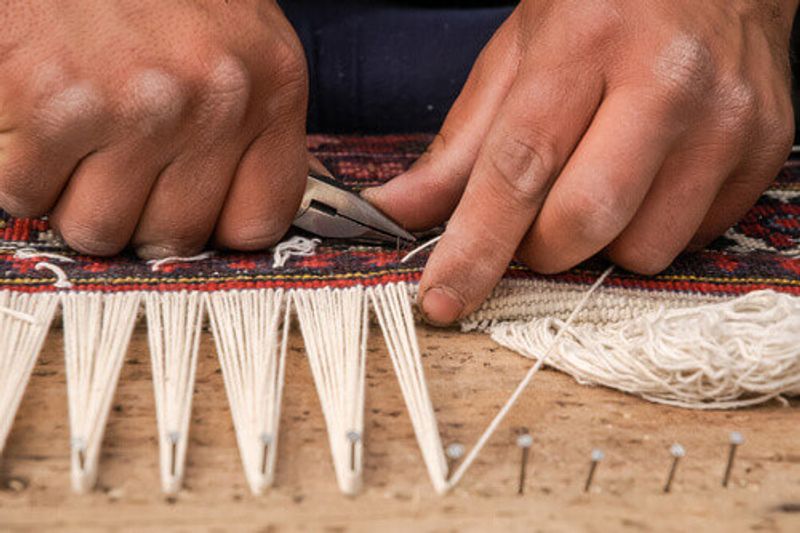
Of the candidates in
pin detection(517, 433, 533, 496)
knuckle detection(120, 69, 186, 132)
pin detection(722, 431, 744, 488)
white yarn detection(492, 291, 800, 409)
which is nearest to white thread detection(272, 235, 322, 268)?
knuckle detection(120, 69, 186, 132)

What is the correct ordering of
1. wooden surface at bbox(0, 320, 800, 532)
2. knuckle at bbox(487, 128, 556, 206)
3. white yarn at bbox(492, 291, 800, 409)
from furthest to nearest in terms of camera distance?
knuckle at bbox(487, 128, 556, 206) → white yarn at bbox(492, 291, 800, 409) → wooden surface at bbox(0, 320, 800, 532)

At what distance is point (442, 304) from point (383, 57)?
875mm

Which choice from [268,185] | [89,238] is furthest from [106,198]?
[268,185]

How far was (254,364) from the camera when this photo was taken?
0.84 meters

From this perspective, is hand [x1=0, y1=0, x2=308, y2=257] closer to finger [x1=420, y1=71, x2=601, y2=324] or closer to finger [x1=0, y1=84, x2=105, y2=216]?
finger [x1=0, y1=84, x2=105, y2=216]

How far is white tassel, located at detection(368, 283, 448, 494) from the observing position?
0.72 meters

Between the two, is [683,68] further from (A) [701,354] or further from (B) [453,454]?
(B) [453,454]

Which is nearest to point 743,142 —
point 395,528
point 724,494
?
point 724,494

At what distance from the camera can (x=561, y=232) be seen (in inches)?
A: 37.4

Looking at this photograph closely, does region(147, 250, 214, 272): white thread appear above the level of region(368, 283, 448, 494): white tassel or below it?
below

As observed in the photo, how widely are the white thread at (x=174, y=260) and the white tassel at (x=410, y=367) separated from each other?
9.5 inches

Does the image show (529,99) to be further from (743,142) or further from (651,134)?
(743,142)

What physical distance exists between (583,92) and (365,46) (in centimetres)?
82

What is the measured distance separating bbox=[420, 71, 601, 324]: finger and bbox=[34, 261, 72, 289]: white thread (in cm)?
42
